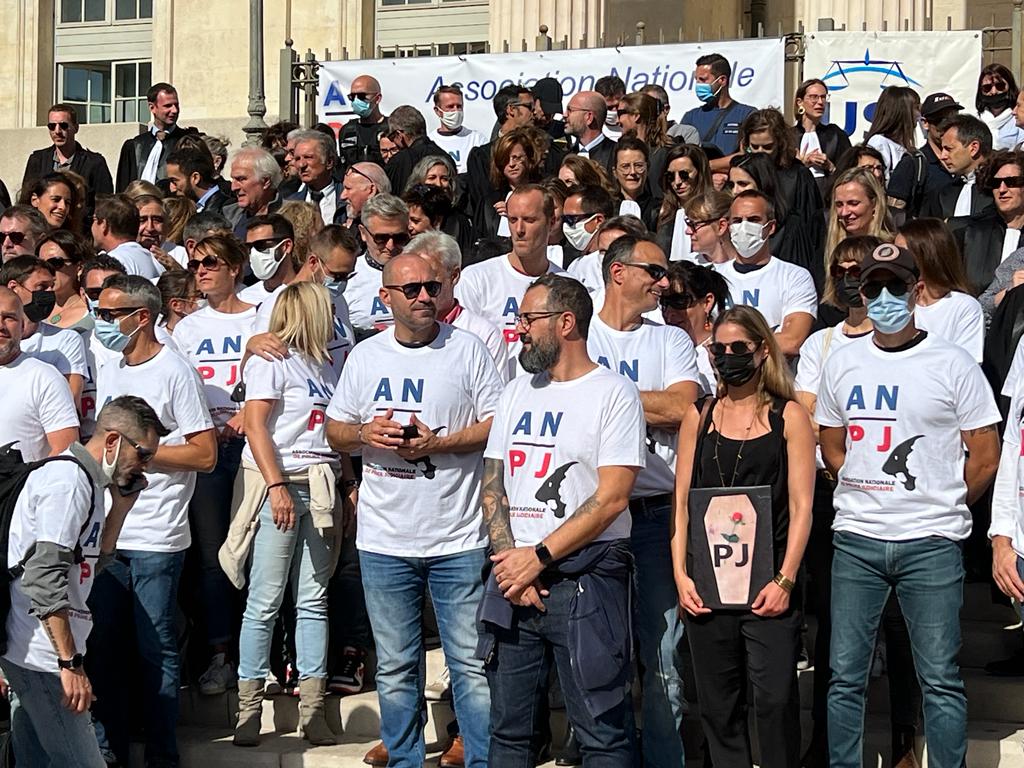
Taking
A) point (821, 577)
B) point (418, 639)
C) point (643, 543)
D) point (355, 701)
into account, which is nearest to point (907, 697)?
point (821, 577)

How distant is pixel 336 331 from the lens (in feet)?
28.5

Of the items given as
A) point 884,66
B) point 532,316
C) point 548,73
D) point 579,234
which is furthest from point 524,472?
point 548,73

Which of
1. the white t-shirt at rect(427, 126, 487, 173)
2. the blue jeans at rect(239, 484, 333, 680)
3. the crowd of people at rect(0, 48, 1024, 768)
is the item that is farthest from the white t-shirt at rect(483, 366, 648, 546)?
the white t-shirt at rect(427, 126, 487, 173)

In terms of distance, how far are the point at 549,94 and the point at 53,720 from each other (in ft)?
25.4

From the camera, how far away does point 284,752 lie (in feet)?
27.7

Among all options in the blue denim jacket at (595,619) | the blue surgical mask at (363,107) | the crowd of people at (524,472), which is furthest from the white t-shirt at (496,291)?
the blue surgical mask at (363,107)

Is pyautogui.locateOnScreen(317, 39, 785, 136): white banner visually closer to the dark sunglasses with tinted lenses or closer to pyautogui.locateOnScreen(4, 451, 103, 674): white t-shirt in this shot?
the dark sunglasses with tinted lenses

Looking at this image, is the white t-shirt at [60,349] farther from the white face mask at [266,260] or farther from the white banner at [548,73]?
the white banner at [548,73]

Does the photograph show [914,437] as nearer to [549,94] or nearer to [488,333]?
[488,333]

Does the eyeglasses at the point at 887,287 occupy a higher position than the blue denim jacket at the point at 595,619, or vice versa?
the eyeglasses at the point at 887,287

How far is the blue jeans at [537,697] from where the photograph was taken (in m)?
6.86

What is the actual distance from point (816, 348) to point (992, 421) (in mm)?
1021

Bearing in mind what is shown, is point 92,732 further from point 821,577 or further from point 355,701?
point 821,577

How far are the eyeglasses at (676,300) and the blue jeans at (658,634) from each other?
100cm
